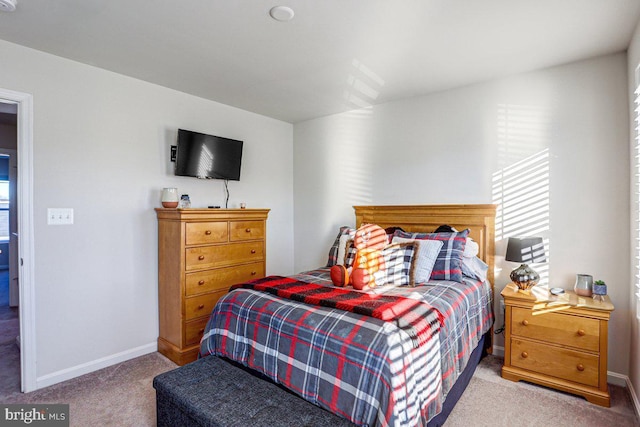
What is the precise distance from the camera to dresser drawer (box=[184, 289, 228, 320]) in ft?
9.36

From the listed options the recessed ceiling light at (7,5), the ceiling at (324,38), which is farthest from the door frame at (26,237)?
the recessed ceiling light at (7,5)

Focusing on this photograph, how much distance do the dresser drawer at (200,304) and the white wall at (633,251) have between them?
3.17 m

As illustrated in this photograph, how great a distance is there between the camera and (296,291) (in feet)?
7.14

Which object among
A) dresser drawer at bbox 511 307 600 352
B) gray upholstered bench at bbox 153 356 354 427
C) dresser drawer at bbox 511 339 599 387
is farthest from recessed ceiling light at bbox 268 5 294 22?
dresser drawer at bbox 511 339 599 387

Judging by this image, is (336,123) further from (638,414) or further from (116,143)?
(638,414)

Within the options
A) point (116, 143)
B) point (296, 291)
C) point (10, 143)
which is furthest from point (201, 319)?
point (10, 143)

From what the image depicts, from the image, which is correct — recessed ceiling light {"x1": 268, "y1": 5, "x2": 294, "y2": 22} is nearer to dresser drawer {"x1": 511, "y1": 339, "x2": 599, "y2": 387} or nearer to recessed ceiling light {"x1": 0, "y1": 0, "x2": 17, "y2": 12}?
recessed ceiling light {"x1": 0, "y1": 0, "x2": 17, "y2": 12}

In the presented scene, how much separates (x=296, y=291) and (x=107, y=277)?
1.80 metres

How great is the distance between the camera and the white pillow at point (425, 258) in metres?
2.58

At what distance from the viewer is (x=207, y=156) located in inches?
133

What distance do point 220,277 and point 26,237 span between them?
1467mm

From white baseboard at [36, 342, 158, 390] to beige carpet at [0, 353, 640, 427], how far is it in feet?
0.19

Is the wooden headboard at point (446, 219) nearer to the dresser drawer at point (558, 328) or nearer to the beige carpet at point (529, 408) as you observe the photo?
the dresser drawer at point (558, 328)

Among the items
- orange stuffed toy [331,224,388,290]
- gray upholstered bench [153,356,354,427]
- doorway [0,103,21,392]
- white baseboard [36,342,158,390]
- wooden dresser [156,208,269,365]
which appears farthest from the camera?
wooden dresser [156,208,269,365]
